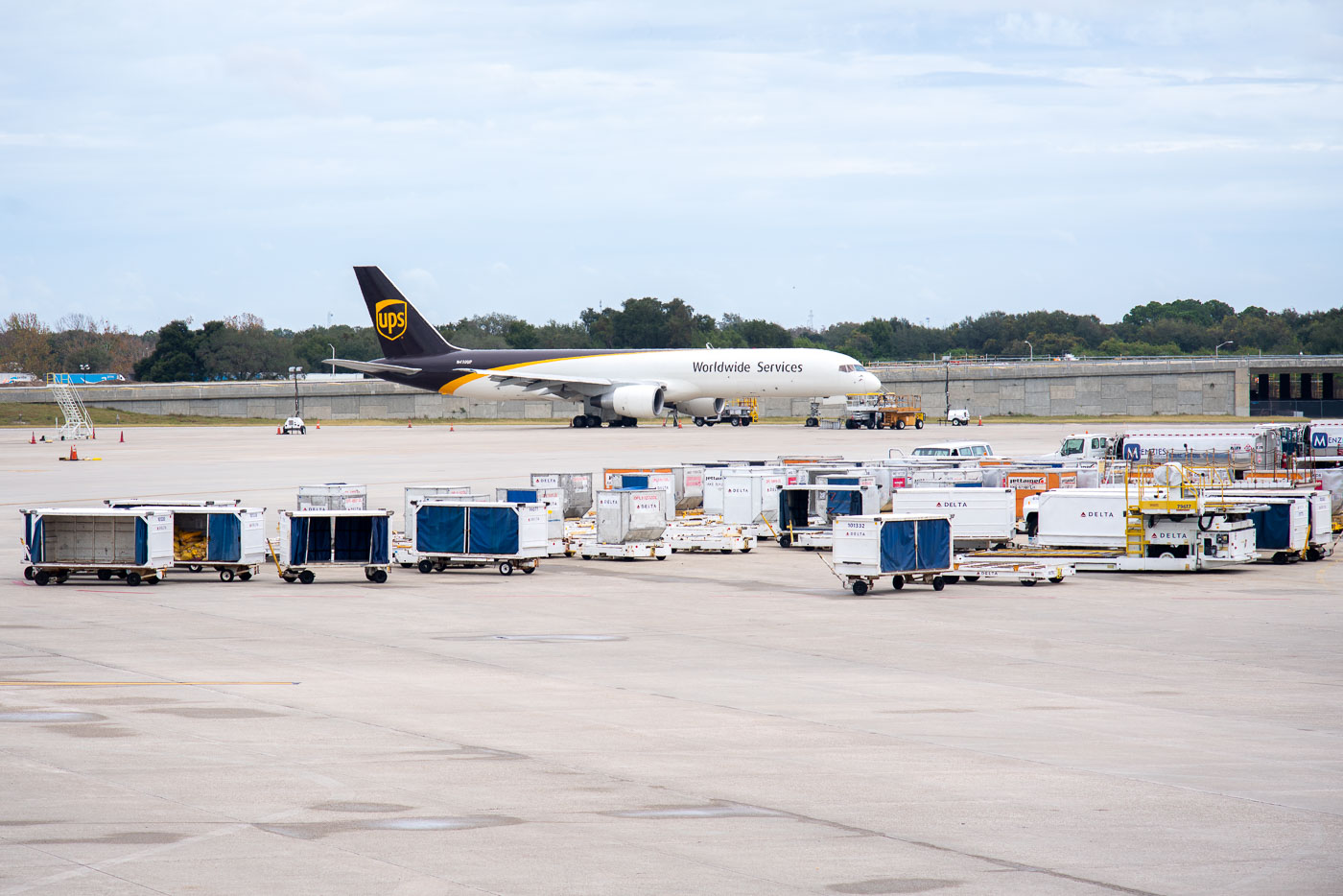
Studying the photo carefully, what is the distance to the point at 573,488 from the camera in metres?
33.7

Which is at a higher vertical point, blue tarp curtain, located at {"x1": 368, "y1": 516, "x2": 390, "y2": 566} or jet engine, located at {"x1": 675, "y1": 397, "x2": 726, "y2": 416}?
jet engine, located at {"x1": 675, "y1": 397, "x2": 726, "y2": 416}

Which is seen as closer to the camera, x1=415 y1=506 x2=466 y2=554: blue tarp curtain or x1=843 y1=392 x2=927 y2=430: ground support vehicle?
x1=415 y1=506 x2=466 y2=554: blue tarp curtain

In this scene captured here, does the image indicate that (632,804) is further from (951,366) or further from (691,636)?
(951,366)

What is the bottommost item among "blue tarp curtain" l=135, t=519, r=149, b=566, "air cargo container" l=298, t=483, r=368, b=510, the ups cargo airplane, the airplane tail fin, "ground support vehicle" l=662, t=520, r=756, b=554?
"ground support vehicle" l=662, t=520, r=756, b=554

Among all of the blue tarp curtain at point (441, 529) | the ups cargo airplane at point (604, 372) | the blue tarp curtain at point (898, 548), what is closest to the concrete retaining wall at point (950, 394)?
the ups cargo airplane at point (604, 372)

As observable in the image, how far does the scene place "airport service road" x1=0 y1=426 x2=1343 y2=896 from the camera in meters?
8.80

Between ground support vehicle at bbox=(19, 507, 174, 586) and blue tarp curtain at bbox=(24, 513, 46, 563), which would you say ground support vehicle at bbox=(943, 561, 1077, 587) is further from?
blue tarp curtain at bbox=(24, 513, 46, 563)

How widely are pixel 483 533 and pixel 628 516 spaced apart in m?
3.41

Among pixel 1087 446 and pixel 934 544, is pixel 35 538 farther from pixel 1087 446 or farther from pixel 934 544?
pixel 1087 446

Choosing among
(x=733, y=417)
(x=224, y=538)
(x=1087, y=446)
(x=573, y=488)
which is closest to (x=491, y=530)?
(x=224, y=538)

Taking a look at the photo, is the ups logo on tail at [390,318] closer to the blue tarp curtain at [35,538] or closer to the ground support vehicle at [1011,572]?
the blue tarp curtain at [35,538]

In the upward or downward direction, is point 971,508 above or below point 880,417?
below

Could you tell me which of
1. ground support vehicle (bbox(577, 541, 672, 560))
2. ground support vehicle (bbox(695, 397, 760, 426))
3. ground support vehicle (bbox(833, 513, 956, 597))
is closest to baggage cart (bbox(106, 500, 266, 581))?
ground support vehicle (bbox(577, 541, 672, 560))

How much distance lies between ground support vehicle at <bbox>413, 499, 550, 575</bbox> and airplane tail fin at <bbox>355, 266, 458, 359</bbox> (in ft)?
217
